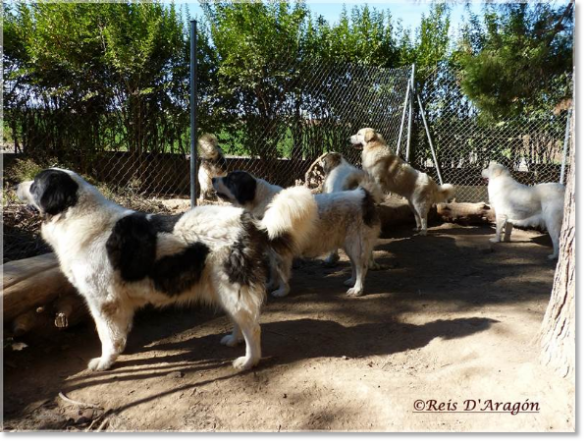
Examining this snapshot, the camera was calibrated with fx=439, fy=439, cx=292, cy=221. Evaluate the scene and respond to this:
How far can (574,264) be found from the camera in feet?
9.50

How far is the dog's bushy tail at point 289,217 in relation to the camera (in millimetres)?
3428

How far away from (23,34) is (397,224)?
734 cm

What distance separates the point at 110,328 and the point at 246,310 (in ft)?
3.76

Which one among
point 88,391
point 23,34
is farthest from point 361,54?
point 88,391

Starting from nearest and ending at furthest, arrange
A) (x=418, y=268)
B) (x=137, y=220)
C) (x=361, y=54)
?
(x=137, y=220), (x=418, y=268), (x=361, y=54)

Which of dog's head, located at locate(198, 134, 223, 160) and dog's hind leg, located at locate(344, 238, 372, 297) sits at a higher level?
dog's head, located at locate(198, 134, 223, 160)

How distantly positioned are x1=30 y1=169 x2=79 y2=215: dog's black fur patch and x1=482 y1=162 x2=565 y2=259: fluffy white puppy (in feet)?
21.3

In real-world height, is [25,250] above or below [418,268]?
above

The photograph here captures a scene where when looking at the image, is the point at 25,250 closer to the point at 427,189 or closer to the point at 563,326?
the point at 563,326

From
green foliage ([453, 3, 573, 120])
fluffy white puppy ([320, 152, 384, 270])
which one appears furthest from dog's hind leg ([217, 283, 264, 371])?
green foliage ([453, 3, 573, 120])

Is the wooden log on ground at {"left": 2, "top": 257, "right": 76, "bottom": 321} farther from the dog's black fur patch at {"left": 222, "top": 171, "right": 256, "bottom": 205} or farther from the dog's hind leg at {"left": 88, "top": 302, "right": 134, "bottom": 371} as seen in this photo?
the dog's black fur patch at {"left": 222, "top": 171, "right": 256, "bottom": 205}

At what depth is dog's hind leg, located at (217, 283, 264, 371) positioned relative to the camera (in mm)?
3365

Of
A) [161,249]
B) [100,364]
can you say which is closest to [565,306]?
[161,249]

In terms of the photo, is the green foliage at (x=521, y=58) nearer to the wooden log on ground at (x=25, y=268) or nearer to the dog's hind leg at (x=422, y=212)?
the dog's hind leg at (x=422, y=212)
